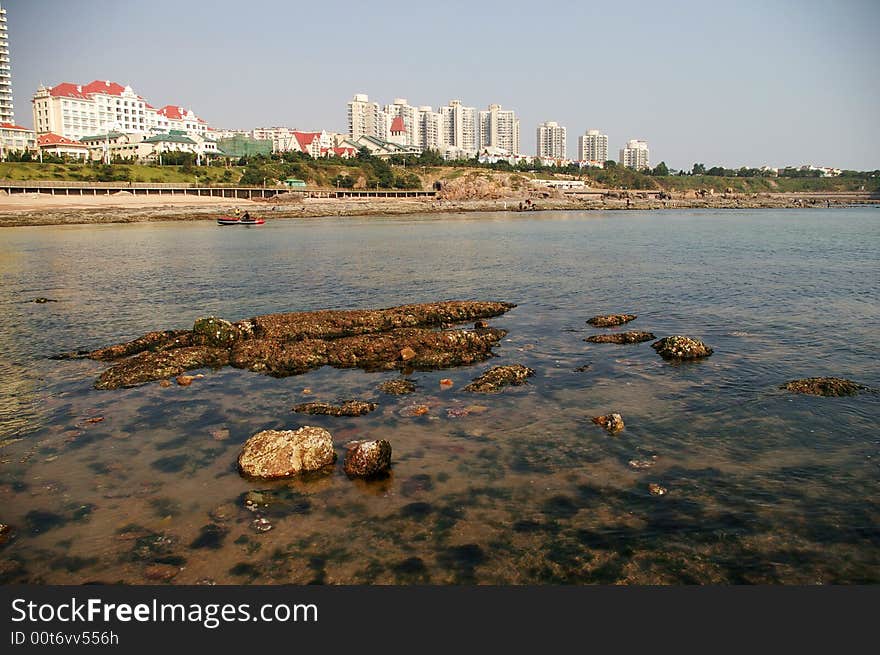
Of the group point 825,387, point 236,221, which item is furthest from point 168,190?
point 825,387

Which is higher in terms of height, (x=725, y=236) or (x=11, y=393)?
(x=725, y=236)

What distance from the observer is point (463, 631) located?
6.81 metres

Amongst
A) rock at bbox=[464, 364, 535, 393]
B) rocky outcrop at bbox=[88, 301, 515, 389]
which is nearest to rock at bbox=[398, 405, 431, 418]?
rock at bbox=[464, 364, 535, 393]

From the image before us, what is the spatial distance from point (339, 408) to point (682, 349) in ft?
36.6

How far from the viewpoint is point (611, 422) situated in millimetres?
13406

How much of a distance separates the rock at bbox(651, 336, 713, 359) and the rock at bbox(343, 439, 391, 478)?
1144cm

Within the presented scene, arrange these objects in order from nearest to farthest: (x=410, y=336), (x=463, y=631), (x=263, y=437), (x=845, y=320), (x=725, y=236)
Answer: (x=463, y=631) → (x=263, y=437) → (x=410, y=336) → (x=845, y=320) → (x=725, y=236)

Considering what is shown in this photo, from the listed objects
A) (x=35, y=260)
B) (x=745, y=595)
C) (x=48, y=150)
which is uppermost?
(x=48, y=150)

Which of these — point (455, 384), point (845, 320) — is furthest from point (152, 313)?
point (845, 320)

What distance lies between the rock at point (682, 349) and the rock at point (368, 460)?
11.4 m

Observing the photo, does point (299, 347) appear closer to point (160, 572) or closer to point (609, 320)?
point (160, 572)

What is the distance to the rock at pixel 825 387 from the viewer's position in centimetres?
1578

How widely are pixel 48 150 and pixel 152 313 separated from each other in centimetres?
17761

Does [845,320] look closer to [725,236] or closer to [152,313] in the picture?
[152,313]
